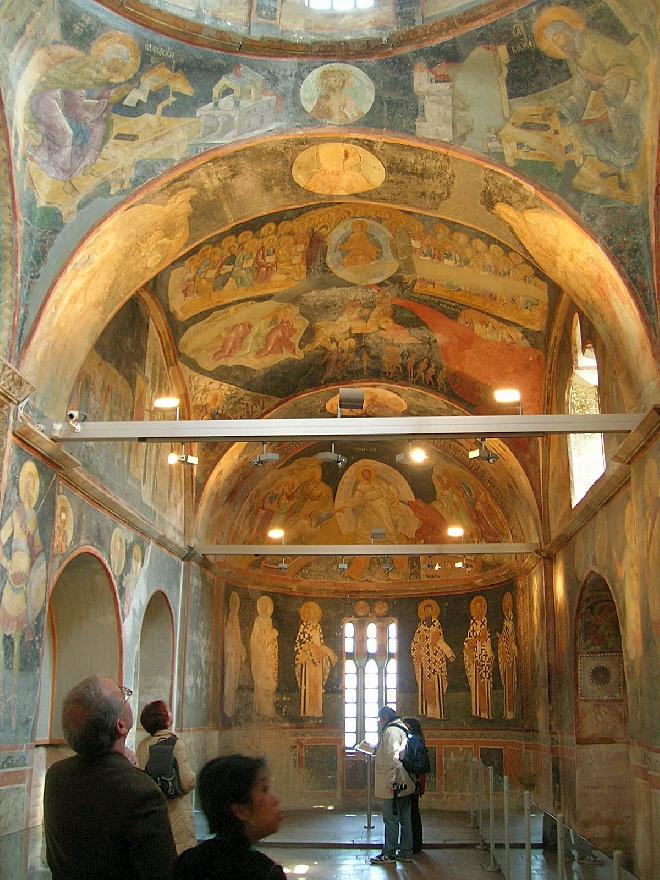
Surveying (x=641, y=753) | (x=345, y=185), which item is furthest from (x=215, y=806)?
(x=345, y=185)

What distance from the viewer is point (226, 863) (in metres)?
3.10

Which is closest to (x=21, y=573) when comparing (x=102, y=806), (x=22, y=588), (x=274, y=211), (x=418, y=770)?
(x=22, y=588)

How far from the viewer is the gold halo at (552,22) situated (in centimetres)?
1156

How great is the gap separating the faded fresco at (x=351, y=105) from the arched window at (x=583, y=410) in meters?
4.08

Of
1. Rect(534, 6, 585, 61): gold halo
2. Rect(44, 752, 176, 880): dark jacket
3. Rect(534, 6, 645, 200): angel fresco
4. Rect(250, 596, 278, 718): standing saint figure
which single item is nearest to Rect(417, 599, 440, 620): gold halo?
Rect(250, 596, 278, 718): standing saint figure

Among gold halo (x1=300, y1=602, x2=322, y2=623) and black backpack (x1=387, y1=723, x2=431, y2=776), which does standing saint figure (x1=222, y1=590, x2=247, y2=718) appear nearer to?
gold halo (x1=300, y1=602, x2=322, y2=623)

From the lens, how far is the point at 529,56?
12.2 m

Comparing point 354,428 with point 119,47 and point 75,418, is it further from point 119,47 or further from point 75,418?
point 119,47

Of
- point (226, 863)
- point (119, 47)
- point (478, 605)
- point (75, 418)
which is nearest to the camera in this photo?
point (226, 863)

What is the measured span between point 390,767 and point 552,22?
35.0 ft

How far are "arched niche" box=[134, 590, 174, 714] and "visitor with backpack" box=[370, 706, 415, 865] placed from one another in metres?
6.59

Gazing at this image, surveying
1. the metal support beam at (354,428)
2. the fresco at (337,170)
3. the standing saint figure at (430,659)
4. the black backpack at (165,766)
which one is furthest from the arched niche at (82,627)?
the standing saint figure at (430,659)

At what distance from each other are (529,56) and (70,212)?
6.47 meters

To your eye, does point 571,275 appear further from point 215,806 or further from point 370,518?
point 370,518
